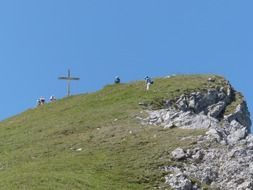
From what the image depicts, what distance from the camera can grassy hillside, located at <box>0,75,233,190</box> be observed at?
41438mm

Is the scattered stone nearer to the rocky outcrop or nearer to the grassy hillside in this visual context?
the rocky outcrop

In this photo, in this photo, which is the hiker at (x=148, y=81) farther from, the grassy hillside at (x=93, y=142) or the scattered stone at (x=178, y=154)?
the scattered stone at (x=178, y=154)

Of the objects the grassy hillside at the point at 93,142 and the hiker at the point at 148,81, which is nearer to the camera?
the grassy hillside at the point at 93,142

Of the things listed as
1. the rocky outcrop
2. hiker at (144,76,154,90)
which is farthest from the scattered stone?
hiker at (144,76,154,90)

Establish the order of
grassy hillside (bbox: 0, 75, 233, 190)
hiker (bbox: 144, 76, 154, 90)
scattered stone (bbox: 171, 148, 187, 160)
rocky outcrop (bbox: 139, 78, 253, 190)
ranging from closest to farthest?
grassy hillside (bbox: 0, 75, 233, 190) → rocky outcrop (bbox: 139, 78, 253, 190) → scattered stone (bbox: 171, 148, 187, 160) → hiker (bbox: 144, 76, 154, 90)

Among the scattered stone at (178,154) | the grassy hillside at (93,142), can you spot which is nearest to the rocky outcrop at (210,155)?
the scattered stone at (178,154)

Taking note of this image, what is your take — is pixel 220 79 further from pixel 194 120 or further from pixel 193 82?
pixel 194 120

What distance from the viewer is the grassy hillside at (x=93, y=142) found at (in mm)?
41438

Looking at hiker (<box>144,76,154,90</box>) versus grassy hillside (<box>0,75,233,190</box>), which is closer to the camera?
grassy hillside (<box>0,75,233,190</box>)

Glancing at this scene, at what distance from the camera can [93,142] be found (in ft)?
165

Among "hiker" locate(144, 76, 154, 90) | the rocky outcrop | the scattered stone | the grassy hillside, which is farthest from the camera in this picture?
"hiker" locate(144, 76, 154, 90)

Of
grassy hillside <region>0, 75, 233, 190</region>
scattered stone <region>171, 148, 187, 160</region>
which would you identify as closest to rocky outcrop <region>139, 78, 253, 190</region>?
scattered stone <region>171, 148, 187, 160</region>

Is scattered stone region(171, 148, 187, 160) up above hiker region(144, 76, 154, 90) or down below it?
below

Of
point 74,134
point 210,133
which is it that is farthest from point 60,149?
point 210,133
